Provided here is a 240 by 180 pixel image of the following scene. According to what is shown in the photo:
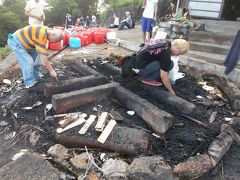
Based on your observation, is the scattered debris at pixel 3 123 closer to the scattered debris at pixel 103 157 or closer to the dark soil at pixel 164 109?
the dark soil at pixel 164 109

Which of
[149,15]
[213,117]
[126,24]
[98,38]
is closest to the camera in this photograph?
[213,117]

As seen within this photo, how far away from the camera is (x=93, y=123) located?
12.7 feet

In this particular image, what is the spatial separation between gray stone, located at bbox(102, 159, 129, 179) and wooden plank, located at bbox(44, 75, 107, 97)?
200 centimetres

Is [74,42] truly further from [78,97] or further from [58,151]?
[58,151]

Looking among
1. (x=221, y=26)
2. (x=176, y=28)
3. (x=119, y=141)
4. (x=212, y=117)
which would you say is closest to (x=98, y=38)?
(x=176, y=28)

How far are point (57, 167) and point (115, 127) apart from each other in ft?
3.35

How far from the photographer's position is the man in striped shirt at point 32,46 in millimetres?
4625

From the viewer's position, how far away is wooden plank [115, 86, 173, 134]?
365cm

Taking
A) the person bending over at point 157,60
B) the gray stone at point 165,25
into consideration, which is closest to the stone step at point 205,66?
the person bending over at point 157,60

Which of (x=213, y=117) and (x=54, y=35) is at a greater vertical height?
(x=54, y=35)

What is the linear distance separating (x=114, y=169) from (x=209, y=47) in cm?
555

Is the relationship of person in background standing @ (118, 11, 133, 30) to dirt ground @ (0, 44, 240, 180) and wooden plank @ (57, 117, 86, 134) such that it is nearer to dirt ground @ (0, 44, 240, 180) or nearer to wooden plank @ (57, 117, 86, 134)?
dirt ground @ (0, 44, 240, 180)

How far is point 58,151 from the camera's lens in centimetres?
335

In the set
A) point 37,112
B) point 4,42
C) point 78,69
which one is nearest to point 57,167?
point 37,112
